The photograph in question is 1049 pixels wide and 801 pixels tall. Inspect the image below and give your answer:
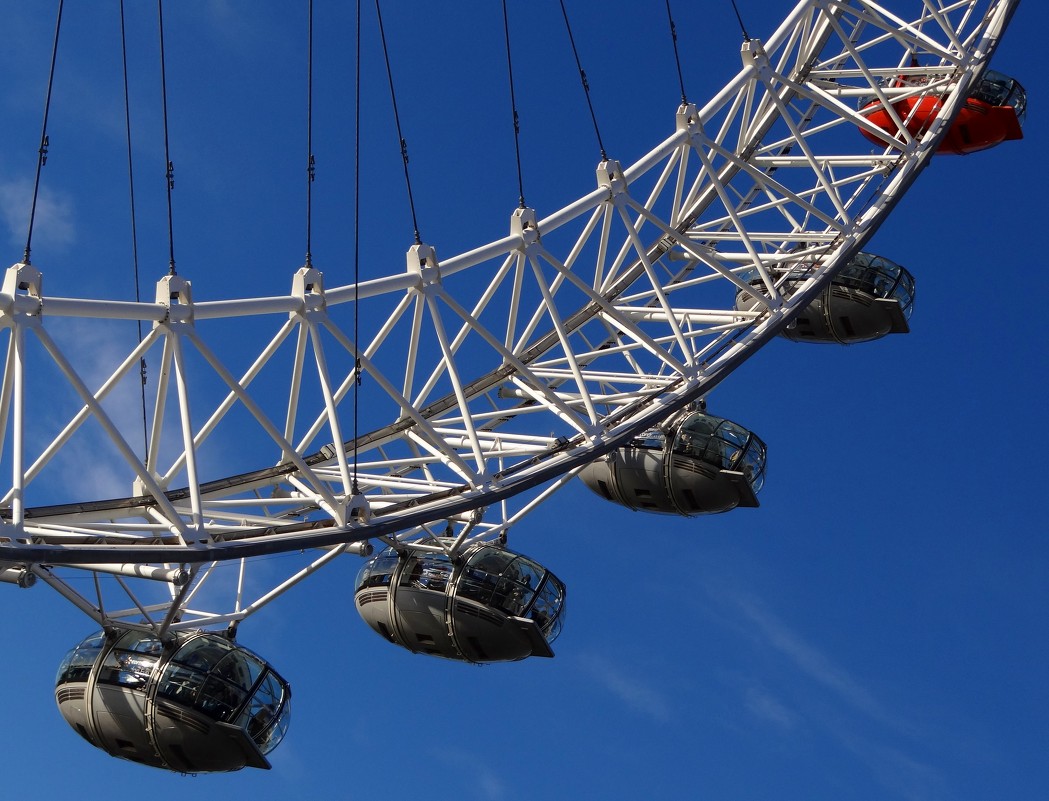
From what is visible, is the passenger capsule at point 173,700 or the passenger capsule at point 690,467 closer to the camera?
the passenger capsule at point 173,700

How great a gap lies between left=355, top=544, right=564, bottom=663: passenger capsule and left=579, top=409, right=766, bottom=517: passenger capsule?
16.7ft

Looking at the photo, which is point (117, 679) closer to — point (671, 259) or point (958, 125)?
point (671, 259)

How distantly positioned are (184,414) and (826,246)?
57.6 ft

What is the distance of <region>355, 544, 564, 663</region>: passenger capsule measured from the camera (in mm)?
37469

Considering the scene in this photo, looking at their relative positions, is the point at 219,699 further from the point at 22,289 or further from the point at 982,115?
the point at 982,115

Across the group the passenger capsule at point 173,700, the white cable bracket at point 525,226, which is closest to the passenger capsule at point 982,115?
the white cable bracket at point 525,226

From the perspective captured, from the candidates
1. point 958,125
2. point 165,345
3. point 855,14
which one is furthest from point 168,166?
point 958,125

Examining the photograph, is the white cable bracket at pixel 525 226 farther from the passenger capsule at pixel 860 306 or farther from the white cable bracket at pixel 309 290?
the passenger capsule at pixel 860 306

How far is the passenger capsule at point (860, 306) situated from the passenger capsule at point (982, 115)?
3674 mm

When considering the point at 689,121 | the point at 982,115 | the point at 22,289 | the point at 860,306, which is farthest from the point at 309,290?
the point at 982,115

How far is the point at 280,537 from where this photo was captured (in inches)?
1259

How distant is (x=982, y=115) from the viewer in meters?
49.4

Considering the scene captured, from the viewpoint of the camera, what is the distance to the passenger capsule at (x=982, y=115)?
4941 centimetres

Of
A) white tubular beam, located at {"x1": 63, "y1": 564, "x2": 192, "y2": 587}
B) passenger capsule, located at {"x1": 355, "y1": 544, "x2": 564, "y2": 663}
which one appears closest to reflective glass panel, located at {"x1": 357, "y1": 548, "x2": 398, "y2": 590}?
passenger capsule, located at {"x1": 355, "y1": 544, "x2": 564, "y2": 663}
